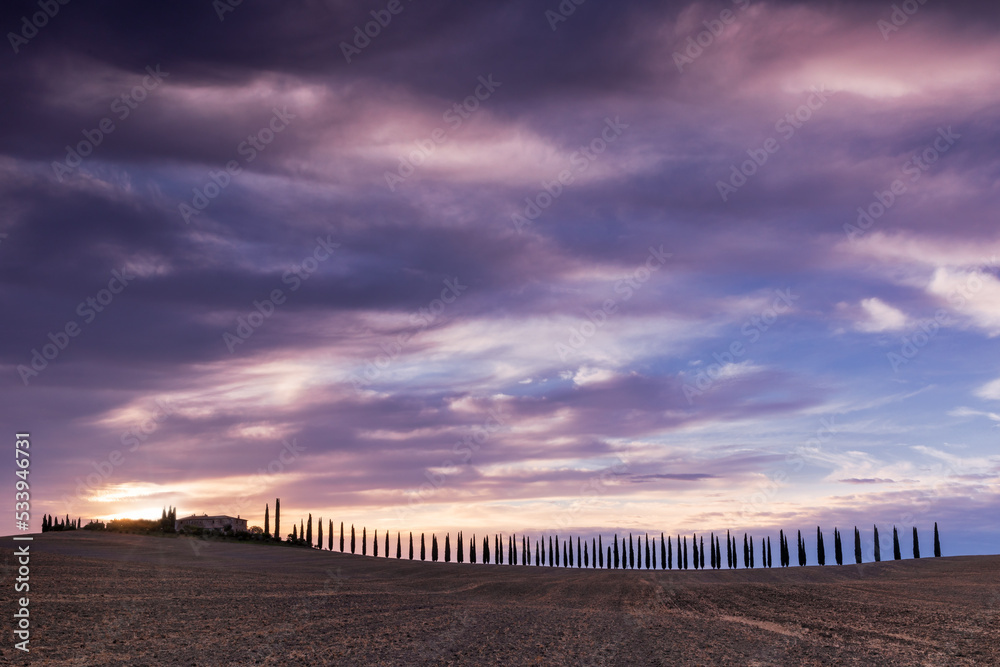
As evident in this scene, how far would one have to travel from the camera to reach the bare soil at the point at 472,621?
22516 millimetres

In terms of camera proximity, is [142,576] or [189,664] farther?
[142,576]

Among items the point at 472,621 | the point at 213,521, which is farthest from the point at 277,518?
the point at 472,621

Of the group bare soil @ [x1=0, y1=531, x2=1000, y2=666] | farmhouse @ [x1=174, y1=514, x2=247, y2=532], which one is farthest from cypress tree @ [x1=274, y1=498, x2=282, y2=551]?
bare soil @ [x1=0, y1=531, x2=1000, y2=666]

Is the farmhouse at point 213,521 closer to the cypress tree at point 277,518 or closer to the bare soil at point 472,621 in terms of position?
the cypress tree at point 277,518

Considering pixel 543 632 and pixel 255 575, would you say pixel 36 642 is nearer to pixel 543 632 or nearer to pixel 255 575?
pixel 543 632

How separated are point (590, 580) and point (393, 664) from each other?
46369mm

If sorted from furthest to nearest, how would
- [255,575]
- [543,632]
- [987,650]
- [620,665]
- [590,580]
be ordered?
[590,580], [255,575], [543,632], [987,650], [620,665]

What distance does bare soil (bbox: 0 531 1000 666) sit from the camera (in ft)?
73.9

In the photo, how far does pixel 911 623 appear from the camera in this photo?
32.2m

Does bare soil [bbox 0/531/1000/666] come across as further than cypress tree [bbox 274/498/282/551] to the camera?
No

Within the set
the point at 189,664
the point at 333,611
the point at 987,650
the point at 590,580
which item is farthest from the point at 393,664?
the point at 590,580

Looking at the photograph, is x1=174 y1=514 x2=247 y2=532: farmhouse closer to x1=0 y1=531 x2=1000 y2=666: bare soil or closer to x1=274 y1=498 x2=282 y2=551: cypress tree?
x1=274 y1=498 x2=282 y2=551: cypress tree

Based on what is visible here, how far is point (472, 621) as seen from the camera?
3139 cm

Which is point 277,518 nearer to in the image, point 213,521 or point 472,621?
point 213,521
